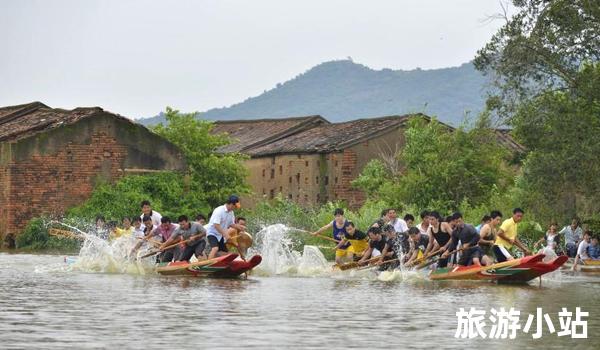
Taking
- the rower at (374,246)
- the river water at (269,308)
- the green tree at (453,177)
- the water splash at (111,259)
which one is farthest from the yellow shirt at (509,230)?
the green tree at (453,177)

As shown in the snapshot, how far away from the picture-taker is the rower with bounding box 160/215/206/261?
1167 inches

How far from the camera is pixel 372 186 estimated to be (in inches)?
2148

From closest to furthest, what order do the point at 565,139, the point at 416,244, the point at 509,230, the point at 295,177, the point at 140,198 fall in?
the point at 509,230 < the point at 416,244 < the point at 565,139 < the point at 140,198 < the point at 295,177

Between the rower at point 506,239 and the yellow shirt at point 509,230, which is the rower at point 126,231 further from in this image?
the yellow shirt at point 509,230

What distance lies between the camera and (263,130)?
69.1 metres

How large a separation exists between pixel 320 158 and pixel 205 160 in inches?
228

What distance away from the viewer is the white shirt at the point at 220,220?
2895 centimetres

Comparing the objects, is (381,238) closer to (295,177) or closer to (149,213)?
(149,213)

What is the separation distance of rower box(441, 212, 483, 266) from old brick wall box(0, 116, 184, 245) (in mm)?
26106

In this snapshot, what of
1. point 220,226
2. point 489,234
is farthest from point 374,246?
point 220,226

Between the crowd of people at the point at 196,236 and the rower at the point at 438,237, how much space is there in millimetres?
3895

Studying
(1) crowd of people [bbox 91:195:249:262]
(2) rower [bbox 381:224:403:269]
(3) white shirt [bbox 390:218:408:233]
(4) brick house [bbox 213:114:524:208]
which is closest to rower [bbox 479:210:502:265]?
(2) rower [bbox 381:224:403:269]

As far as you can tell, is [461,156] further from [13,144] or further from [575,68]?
[13,144]

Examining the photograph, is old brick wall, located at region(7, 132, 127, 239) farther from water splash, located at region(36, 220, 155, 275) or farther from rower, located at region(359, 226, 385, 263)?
rower, located at region(359, 226, 385, 263)
